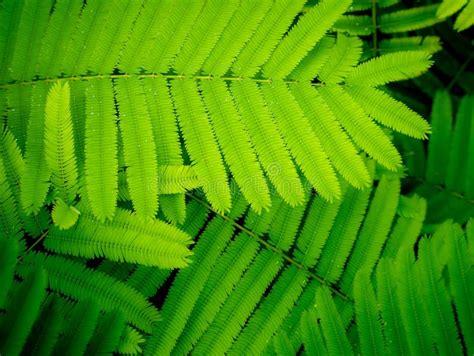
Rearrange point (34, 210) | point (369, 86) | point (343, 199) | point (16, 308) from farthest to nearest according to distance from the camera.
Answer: point (343, 199) → point (369, 86) → point (34, 210) → point (16, 308)

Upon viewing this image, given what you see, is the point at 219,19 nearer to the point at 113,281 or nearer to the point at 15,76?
the point at 15,76

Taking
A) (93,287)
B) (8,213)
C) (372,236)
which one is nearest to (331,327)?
(372,236)

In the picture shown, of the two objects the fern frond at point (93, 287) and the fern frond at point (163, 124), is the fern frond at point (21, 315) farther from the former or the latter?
the fern frond at point (163, 124)

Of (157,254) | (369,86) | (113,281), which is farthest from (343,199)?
(113,281)

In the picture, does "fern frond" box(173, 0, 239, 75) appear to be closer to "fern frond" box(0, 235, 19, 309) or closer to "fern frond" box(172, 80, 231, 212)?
"fern frond" box(172, 80, 231, 212)

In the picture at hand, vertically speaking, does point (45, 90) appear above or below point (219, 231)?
above

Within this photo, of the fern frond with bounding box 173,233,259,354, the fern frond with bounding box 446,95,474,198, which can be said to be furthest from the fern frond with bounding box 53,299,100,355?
the fern frond with bounding box 446,95,474,198

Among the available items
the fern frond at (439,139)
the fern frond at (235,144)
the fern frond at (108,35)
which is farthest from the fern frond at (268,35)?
the fern frond at (439,139)

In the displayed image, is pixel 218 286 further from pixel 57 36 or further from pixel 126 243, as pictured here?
pixel 57 36
